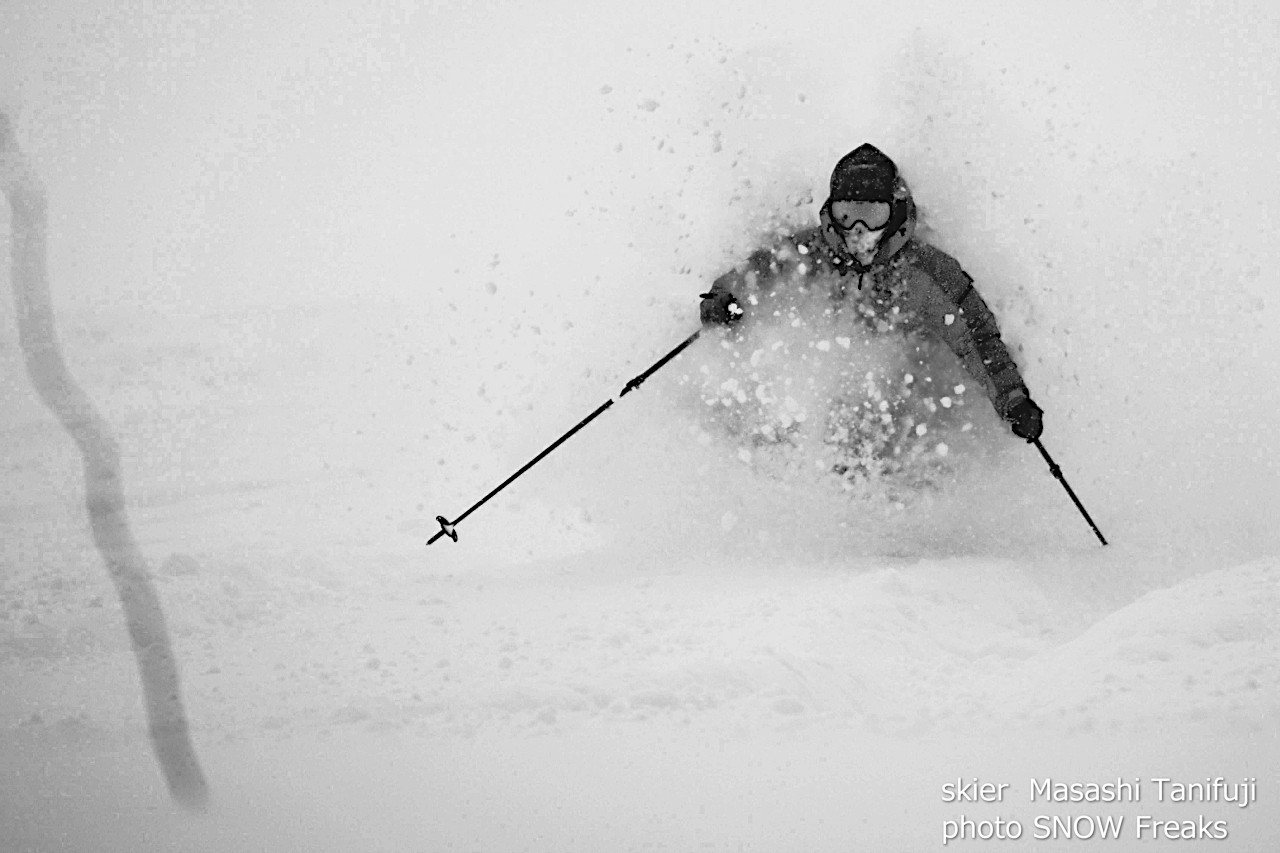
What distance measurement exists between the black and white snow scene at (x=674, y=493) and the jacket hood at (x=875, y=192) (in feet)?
1.63

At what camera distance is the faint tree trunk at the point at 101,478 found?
2.94 m

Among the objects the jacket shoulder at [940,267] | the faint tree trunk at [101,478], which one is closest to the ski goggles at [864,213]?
the jacket shoulder at [940,267]

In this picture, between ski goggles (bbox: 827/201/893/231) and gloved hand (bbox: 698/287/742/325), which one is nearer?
ski goggles (bbox: 827/201/893/231)

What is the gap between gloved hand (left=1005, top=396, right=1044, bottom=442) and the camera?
4000mm

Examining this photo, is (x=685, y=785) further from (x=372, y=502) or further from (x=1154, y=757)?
(x=372, y=502)

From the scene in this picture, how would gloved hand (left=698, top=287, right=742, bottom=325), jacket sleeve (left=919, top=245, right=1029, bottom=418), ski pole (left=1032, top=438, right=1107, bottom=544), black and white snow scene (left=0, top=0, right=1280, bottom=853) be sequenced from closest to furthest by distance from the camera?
black and white snow scene (left=0, top=0, right=1280, bottom=853)
ski pole (left=1032, top=438, right=1107, bottom=544)
jacket sleeve (left=919, top=245, right=1029, bottom=418)
gloved hand (left=698, top=287, right=742, bottom=325)

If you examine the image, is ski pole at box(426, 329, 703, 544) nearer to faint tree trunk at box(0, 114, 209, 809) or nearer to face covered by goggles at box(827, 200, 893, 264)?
face covered by goggles at box(827, 200, 893, 264)

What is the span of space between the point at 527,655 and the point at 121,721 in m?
1.33

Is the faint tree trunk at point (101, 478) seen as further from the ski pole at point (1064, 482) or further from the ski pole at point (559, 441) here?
the ski pole at point (1064, 482)

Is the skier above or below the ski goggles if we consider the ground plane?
below

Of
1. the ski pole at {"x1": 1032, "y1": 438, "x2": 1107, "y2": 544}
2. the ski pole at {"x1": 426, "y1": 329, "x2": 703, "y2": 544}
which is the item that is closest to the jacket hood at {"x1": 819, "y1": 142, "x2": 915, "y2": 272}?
the ski pole at {"x1": 426, "y1": 329, "x2": 703, "y2": 544}

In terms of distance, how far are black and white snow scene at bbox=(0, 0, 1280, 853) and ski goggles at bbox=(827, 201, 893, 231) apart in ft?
1.92

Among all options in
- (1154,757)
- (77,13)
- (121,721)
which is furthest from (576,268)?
(77,13)

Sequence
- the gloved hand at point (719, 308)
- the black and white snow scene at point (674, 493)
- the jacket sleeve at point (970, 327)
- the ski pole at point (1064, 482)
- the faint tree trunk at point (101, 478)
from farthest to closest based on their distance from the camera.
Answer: the gloved hand at point (719, 308) → the jacket sleeve at point (970, 327) → the ski pole at point (1064, 482) → the faint tree trunk at point (101, 478) → the black and white snow scene at point (674, 493)
